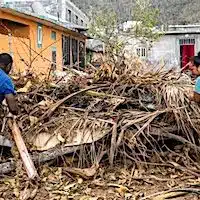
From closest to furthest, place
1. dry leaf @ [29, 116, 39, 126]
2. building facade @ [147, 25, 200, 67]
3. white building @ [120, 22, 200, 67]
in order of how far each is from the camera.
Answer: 1. dry leaf @ [29, 116, 39, 126]
2. white building @ [120, 22, 200, 67]
3. building facade @ [147, 25, 200, 67]

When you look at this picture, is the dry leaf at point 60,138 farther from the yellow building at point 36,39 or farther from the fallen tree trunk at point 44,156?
the yellow building at point 36,39

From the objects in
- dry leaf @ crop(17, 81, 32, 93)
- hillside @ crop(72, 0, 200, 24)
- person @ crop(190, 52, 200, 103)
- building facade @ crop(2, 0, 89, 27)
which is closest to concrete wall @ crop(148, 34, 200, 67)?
building facade @ crop(2, 0, 89, 27)

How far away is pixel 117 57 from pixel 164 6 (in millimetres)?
51420

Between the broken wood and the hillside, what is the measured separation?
4585 cm

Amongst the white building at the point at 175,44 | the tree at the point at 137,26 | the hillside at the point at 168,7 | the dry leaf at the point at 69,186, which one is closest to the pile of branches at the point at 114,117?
the dry leaf at the point at 69,186

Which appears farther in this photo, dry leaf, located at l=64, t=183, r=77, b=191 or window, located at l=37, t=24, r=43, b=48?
window, located at l=37, t=24, r=43, b=48

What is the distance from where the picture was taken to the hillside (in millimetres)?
52125

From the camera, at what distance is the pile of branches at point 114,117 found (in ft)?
17.7

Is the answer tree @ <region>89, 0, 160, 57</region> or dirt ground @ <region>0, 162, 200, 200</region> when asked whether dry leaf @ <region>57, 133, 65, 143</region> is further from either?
tree @ <region>89, 0, 160, 57</region>

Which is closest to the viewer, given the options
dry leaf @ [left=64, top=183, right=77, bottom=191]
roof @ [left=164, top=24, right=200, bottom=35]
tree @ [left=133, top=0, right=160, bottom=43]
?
dry leaf @ [left=64, top=183, right=77, bottom=191]

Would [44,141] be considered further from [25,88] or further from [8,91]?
[25,88]

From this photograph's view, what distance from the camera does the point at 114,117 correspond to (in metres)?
5.68

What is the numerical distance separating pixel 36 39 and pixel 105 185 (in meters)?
13.3

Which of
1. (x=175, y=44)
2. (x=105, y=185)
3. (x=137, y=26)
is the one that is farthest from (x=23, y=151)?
(x=175, y=44)
